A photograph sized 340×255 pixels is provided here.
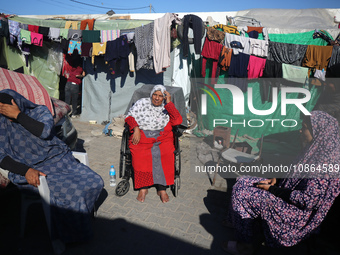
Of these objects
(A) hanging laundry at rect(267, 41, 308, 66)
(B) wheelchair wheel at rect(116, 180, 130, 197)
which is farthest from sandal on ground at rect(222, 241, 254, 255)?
(A) hanging laundry at rect(267, 41, 308, 66)

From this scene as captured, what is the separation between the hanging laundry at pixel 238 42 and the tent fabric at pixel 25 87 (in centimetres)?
486

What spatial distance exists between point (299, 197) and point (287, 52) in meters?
5.37

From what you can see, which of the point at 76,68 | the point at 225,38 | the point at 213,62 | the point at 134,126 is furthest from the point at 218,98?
the point at 76,68

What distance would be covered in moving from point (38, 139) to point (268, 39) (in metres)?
6.56

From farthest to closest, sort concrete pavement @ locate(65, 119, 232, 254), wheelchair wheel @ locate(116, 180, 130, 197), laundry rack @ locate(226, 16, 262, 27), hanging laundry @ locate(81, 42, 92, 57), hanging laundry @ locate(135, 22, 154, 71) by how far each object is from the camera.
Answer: laundry rack @ locate(226, 16, 262, 27)
hanging laundry @ locate(81, 42, 92, 57)
hanging laundry @ locate(135, 22, 154, 71)
wheelchair wheel @ locate(116, 180, 130, 197)
concrete pavement @ locate(65, 119, 232, 254)

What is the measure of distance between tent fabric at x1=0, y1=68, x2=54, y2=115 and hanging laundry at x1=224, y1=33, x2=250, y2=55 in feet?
15.9

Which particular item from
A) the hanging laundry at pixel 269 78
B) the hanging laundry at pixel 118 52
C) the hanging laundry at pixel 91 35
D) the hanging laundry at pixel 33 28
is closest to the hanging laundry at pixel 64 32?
the hanging laundry at pixel 91 35

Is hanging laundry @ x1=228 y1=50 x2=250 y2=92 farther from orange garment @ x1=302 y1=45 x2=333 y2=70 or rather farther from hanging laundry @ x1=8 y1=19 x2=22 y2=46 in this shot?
hanging laundry @ x1=8 y1=19 x2=22 y2=46

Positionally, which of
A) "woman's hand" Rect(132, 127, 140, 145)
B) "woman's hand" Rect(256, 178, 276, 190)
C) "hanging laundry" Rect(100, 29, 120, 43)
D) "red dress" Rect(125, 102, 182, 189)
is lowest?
"red dress" Rect(125, 102, 182, 189)

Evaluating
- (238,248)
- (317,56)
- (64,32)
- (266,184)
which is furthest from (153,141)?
(64,32)

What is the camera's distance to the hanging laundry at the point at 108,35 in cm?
694

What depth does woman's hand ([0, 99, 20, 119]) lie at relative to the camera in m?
2.48

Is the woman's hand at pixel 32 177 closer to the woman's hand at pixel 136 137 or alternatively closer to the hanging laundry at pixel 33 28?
the woman's hand at pixel 136 137

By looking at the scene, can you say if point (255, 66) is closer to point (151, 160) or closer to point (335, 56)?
point (335, 56)
